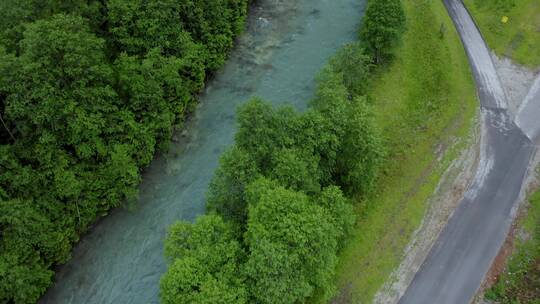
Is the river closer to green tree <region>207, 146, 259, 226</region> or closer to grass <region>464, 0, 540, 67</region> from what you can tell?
green tree <region>207, 146, 259, 226</region>

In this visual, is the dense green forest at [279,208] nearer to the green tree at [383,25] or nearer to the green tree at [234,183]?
the green tree at [234,183]

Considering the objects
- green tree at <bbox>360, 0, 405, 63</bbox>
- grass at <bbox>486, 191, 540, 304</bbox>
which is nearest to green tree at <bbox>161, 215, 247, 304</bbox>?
grass at <bbox>486, 191, 540, 304</bbox>

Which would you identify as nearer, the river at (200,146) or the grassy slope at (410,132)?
the grassy slope at (410,132)

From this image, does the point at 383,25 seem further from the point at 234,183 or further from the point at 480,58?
the point at 234,183

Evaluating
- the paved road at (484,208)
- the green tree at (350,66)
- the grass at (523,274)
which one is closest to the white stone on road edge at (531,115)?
the paved road at (484,208)

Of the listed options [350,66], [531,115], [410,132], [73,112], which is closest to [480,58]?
[531,115]

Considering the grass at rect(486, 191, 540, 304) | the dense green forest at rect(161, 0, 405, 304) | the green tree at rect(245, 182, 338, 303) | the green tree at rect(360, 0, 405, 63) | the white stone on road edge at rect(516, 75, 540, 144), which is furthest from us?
the green tree at rect(360, 0, 405, 63)
